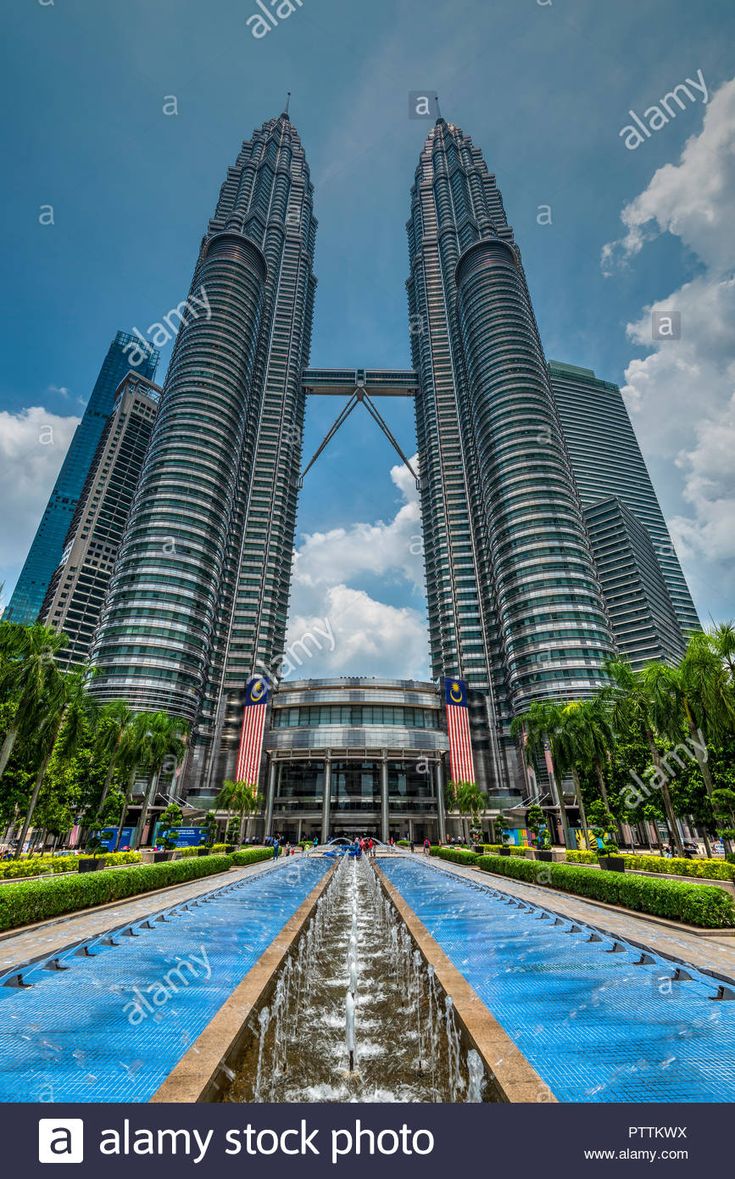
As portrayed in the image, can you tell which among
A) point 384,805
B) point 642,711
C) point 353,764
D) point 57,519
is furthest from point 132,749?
point 57,519

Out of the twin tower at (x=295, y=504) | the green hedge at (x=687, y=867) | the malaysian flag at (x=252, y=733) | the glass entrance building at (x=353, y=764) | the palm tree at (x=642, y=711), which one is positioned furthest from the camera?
the twin tower at (x=295, y=504)

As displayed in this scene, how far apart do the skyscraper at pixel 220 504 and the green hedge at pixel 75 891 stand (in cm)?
6151

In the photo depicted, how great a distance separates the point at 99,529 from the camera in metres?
142

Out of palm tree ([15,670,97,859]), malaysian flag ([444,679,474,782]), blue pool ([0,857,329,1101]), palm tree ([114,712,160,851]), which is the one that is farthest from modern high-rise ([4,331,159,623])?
blue pool ([0,857,329,1101])

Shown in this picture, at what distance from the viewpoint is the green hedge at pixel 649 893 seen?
1202 centimetres

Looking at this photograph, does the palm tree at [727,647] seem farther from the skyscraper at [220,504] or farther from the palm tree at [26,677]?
the skyscraper at [220,504]

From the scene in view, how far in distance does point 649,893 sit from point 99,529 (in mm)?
155191

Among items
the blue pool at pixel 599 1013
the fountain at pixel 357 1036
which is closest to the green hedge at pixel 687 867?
the blue pool at pixel 599 1013

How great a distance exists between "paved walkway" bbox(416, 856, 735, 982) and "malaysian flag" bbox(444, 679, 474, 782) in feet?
195

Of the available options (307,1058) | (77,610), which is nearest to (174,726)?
(307,1058)
